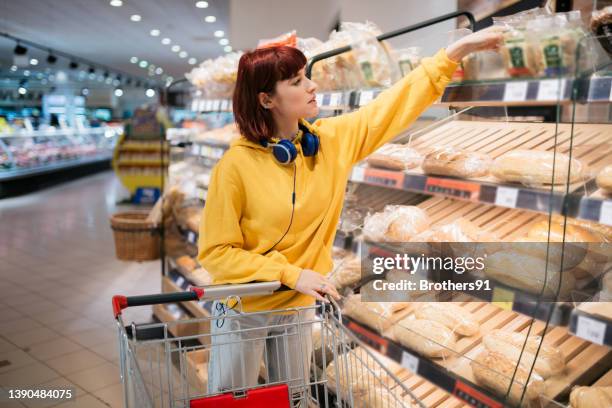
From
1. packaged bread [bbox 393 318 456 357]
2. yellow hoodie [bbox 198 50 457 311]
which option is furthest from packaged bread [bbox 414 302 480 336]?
yellow hoodie [bbox 198 50 457 311]

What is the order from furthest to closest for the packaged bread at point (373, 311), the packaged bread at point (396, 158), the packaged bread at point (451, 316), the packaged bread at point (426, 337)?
the packaged bread at point (396, 158) < the packaged bread at point (373, 311) < the packaged bread at point (451, 316) < the packaged bread at point (426, 337)

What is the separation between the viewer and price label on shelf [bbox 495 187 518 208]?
63.8 inches

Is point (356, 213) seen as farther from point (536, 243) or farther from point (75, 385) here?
point (75, 385)

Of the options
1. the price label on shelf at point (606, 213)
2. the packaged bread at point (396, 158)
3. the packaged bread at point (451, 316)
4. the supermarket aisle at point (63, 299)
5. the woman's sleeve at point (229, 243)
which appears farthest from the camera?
the supermarket aisle at point (63, 299)

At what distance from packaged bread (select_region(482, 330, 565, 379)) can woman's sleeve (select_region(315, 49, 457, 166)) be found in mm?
776

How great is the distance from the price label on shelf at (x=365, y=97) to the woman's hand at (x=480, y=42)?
0.64 metres

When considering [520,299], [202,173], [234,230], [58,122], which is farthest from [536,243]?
[58,122]

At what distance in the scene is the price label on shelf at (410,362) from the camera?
184 cm

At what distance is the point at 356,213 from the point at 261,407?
4.37ft

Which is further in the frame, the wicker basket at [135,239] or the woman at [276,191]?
the wicker basket at [135,239]

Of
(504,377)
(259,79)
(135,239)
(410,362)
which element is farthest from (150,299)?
(135,239)

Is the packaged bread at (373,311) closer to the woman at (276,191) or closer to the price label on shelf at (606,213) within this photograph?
the woman at (276,191)

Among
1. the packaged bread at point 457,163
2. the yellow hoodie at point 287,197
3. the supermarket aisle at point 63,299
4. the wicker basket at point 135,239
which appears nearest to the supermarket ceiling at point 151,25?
the wicker basket at point 135,239

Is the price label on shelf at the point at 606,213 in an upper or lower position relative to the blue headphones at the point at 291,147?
lower
